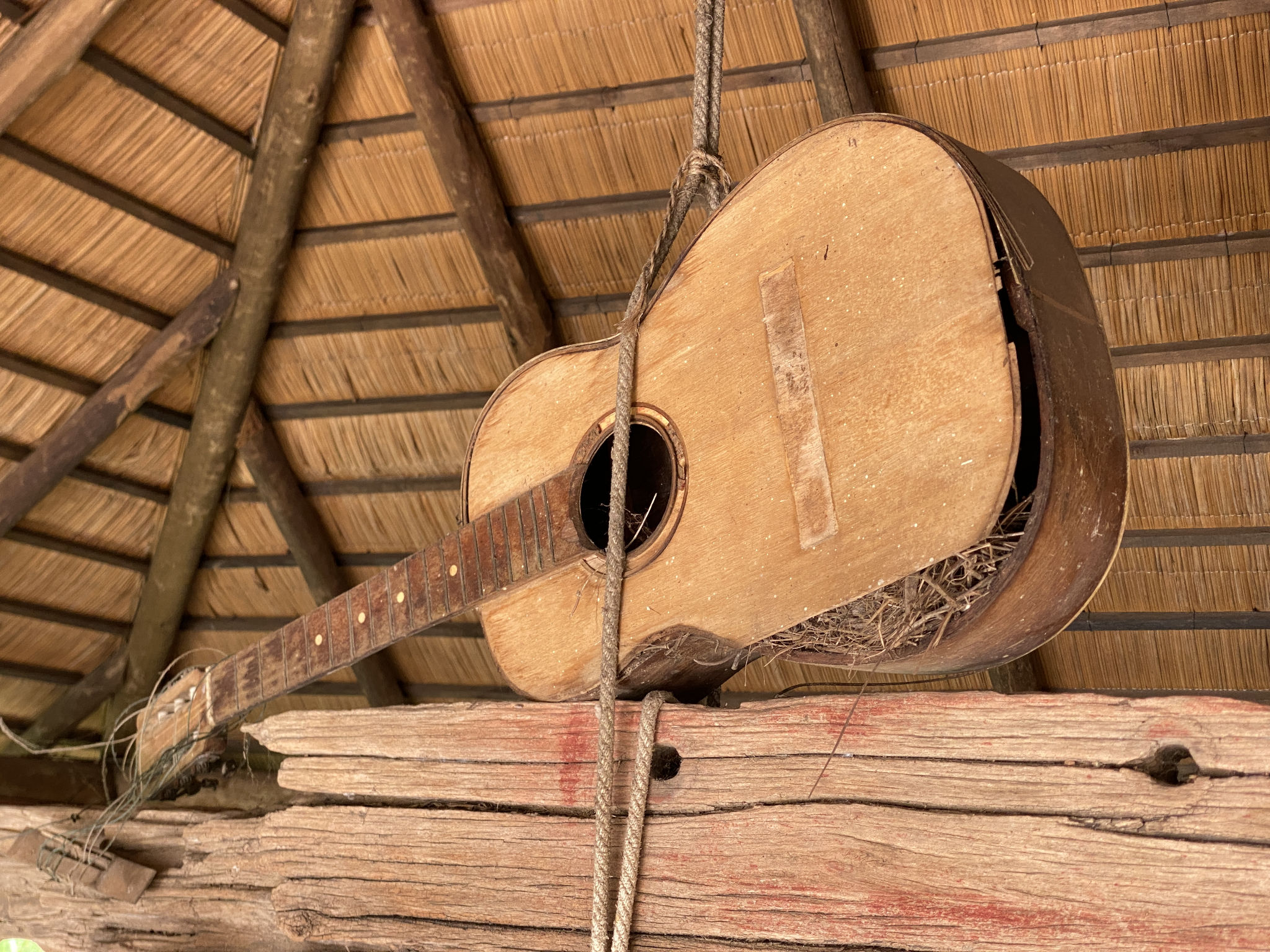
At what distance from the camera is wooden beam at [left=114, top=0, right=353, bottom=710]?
2930 mm

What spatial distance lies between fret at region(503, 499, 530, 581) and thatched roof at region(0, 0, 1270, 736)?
1416 millimetres

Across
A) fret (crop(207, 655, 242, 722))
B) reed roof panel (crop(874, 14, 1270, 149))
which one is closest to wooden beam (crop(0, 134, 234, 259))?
fret (crop(207, 655, 242, 722))

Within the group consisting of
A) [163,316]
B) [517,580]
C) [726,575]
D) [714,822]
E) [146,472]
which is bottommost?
[714,822]

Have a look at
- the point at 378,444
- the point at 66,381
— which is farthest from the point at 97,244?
the point at 378,444

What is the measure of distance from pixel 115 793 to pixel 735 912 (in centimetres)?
299

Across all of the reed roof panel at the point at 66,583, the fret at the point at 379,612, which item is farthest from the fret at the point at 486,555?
the reed roof panel at the point at 66,583

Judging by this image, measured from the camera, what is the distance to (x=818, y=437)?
133 cm

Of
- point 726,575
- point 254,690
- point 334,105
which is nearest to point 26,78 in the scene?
point 334,105

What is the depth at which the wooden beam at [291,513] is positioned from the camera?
11.7ft

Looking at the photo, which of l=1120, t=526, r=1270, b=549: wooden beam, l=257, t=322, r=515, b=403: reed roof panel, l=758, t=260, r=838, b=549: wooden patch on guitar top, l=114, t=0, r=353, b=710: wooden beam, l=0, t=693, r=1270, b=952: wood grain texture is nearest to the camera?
l=0, t=693, r=1270, b=952: wood grain texture

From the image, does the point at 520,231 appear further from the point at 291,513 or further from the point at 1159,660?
the point at 1159,660

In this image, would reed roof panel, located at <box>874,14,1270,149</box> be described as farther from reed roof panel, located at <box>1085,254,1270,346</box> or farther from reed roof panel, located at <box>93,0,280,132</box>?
reed roof panel, located at <box>93,0,280,132</box>

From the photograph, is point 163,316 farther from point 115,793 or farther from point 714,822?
point 714,822

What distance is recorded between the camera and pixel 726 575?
140 centimetres
